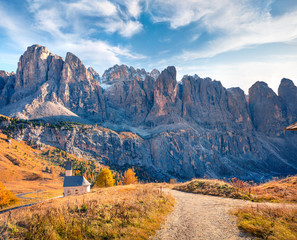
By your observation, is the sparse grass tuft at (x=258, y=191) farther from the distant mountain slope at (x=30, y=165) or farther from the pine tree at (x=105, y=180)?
the distant mountain slope at (x=30, y=165)

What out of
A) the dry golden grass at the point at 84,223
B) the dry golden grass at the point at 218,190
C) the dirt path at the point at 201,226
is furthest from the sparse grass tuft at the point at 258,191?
the dry golden grass at the point at 84,223

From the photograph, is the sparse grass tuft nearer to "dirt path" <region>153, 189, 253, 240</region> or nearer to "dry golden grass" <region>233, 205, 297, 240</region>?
"dry golden grass" <region>233, 205, 297, 240</region>

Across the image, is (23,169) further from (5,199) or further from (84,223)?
(84,223)

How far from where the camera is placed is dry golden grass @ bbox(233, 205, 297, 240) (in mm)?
7143

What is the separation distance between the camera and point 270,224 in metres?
7.95

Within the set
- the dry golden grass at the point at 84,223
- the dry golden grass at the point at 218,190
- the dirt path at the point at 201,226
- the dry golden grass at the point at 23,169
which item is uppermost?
the dry golden grass at the point at 84,223

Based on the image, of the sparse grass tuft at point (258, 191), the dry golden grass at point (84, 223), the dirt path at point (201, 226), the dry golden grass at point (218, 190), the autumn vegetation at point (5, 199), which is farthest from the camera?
the autumn vegetation at point (5, 199)

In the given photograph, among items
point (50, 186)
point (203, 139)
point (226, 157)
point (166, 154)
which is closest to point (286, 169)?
point (226, 157)

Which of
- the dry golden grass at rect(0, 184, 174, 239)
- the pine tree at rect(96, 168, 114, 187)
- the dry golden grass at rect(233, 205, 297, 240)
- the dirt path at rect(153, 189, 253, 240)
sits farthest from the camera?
the pine tree at rect(96, 168, 114, 187)

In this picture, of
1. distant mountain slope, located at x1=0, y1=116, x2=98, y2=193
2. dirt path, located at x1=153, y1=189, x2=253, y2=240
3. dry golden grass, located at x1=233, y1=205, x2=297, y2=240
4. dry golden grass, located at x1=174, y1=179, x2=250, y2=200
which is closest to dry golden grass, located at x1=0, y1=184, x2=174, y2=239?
dirt path, located at x1=153, y1=189, x2=253, y2=240

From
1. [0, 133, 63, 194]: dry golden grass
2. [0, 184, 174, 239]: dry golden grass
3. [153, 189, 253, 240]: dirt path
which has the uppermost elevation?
[0, 184, 174, 239]: dry golden grass

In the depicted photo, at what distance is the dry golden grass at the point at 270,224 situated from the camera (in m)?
7.14

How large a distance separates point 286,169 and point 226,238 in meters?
214

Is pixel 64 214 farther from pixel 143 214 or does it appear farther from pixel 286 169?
pixel 286 169
